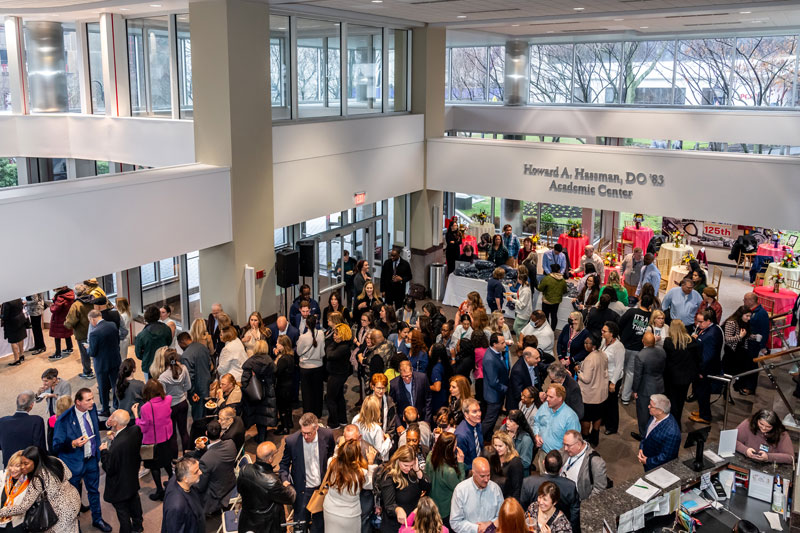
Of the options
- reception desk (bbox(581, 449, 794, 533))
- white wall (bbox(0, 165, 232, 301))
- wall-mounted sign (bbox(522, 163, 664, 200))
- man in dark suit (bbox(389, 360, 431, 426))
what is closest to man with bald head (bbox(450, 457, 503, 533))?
reception desk (bbox(581, 449, 794, 533))

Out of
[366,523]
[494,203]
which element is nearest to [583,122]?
[494,203]

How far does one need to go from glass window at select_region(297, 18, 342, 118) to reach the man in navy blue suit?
6229 millimetres

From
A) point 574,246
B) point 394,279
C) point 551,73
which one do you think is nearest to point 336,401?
point 394,279

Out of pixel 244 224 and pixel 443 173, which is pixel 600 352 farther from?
pixel 443 173

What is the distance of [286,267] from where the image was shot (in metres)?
10.4

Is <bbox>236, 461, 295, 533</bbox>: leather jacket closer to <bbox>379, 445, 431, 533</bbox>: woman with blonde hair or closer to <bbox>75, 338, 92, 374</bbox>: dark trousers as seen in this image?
<bbox>379, 445, 431, 533</bbox>: woman with blonde hair

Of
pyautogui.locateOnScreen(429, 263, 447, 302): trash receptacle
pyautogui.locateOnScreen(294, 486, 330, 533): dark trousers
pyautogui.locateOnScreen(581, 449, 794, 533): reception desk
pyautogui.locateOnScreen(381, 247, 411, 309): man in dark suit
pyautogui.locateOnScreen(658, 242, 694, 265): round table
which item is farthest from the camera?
pyautogui.locateOnScreen(658, 242, 694, 265): round table

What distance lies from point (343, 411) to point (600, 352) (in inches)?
124

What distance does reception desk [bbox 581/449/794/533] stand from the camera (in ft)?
16.6

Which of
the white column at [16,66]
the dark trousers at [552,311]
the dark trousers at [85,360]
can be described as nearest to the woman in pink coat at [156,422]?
the dark trousers at [85,360]

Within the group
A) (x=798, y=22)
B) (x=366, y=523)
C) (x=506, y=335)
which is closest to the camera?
(x=366, y=523)

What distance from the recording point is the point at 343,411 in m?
8.64

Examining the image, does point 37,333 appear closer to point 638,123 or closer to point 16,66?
point 16,66

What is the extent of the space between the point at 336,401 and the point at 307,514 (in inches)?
95.3
